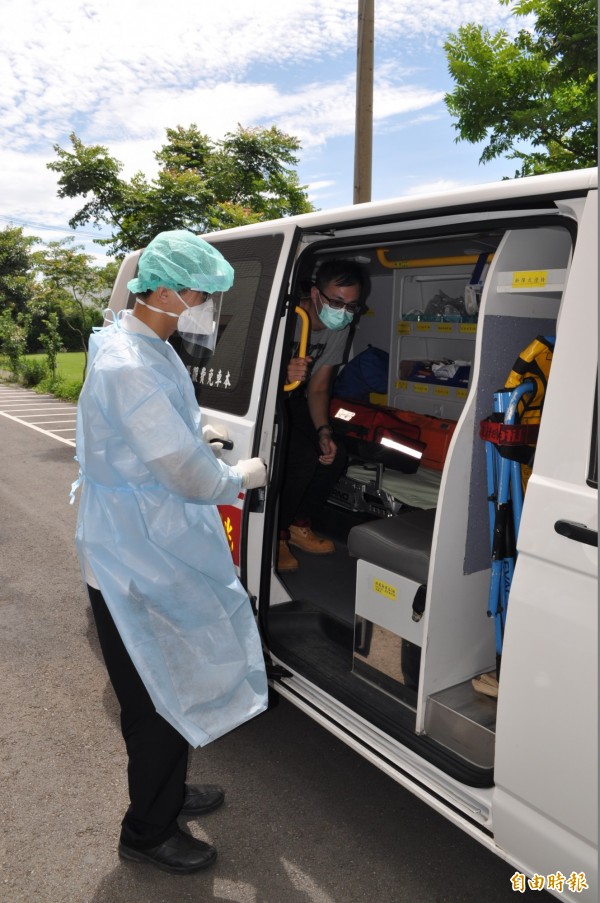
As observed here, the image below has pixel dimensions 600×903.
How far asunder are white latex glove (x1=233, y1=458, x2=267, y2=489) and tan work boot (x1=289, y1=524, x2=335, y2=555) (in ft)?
6.90

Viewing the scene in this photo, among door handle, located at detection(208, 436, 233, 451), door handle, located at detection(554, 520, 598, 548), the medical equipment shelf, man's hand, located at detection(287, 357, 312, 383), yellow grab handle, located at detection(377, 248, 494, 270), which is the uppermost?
yellow grab handle, located at detection(377, 248, 494, 270)

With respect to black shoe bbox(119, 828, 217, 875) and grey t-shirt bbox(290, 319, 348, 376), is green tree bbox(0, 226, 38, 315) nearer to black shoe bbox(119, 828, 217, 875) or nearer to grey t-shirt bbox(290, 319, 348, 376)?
grey t-shirt bbox(290, 319, 348, 376)

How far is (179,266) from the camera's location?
2158 mm

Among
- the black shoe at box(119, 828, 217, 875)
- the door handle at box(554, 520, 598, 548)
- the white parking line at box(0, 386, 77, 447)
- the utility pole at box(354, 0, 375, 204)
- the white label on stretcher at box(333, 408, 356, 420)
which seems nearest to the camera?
the door handle at box(554, 520, 598, 548)

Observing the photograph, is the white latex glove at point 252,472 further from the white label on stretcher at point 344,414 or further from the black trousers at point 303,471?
the white label on stretcher at point 344,414

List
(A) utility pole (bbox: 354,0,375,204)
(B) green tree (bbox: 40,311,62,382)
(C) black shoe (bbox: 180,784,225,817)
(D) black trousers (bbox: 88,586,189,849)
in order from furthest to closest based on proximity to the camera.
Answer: (B) green tree (bbox: 40,311,62,382), (A) utility pole (bbox: 354,0,375,204), (C) black shoe (bbox: 180,784,225,817), (D) black trousers (bbox: 88,586,189,849)

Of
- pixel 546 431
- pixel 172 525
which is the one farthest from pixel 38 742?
pixel 546 431

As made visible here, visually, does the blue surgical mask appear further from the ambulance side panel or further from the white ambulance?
the ambulance side panel

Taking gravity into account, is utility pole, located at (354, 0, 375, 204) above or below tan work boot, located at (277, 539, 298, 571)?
above

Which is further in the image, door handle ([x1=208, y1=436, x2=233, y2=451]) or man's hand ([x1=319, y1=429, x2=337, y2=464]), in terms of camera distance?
man's hand ([x1=319, y1=429, x2=337, y2=464])

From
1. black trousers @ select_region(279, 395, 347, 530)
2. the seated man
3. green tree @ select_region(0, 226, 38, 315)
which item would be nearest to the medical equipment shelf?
the seated man

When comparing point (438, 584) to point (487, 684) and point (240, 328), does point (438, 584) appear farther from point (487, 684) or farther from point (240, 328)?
point (240, 328)

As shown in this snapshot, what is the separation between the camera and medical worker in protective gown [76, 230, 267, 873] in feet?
6.71

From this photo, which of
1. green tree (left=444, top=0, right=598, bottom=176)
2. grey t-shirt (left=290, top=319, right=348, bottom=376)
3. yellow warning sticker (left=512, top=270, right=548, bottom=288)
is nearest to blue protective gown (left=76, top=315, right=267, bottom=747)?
yellow warning sticker (left=512, top=270, right=548, bottom=288)
